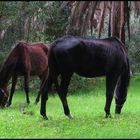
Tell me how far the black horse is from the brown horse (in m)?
4.29

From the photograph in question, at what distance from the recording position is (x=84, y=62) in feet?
37.4

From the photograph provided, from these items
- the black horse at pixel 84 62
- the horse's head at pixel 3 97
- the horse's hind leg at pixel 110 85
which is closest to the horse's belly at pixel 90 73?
the black horse at pixel 84 62

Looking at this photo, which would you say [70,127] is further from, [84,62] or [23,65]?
[23,65]

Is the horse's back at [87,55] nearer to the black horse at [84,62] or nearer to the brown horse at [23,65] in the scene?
the black horse at [84,62]

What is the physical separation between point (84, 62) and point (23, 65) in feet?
19.7

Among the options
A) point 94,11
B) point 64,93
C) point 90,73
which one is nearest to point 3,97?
point 64,93

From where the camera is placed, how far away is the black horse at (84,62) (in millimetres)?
11156

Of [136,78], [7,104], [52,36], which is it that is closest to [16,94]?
[52,36]

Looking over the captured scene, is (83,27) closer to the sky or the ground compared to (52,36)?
closer to the sky

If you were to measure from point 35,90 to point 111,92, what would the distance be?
11.6 meters

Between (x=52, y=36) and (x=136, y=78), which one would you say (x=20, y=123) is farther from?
(x=136, y=78)

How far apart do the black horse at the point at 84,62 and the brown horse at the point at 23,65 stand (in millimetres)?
4289

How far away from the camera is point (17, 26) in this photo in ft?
79.9

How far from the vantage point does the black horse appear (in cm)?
1116
